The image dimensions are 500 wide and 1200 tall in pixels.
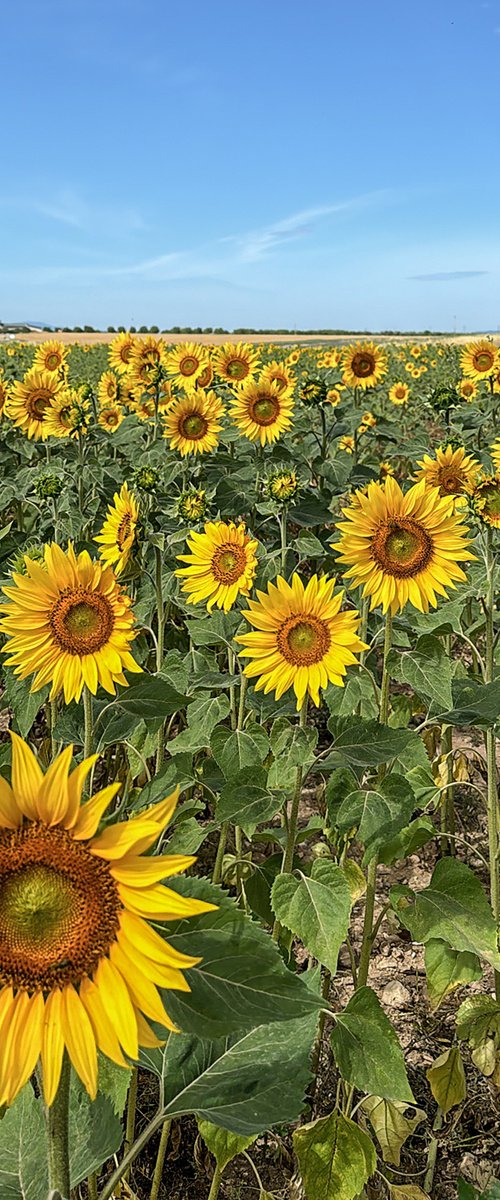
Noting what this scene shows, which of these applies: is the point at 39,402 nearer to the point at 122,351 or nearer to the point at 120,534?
the point at 122,351

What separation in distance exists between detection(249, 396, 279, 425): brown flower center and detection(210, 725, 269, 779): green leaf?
102 inches

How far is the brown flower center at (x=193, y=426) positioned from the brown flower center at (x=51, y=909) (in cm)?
397

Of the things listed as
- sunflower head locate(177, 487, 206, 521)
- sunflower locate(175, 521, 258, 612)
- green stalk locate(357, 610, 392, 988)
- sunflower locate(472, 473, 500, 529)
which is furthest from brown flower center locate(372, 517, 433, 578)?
sunflower head locate(177, 487, 206, 521)

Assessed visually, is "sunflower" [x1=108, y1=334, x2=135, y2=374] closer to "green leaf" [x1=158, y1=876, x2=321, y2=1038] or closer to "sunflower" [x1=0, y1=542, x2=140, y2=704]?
"sunflower" [x1=0, y1=542, x2=140, y2=704]

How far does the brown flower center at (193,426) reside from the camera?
15.4 feet

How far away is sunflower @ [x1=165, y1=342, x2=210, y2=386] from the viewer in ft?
19.0

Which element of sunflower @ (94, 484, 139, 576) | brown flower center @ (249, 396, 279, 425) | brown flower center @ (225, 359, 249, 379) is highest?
brown flower center @ (225, 359, 249, 379)

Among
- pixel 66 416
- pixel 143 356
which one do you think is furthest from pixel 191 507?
pixel 143 356

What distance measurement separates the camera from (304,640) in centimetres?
218

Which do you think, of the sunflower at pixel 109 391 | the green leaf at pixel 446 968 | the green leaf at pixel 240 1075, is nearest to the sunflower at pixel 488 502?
the green leaf at pixel 446 968

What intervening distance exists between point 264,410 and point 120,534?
2.00 meters

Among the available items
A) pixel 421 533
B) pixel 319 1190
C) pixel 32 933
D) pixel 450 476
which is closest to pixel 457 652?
pixel 450 476

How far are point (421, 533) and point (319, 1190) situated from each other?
1.46 m

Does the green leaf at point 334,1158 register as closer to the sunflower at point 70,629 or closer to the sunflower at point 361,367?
the sunflower at point 70,629
